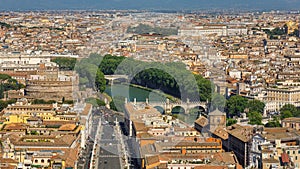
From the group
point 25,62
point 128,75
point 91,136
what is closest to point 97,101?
point 91,136

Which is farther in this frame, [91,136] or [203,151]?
[91,136]

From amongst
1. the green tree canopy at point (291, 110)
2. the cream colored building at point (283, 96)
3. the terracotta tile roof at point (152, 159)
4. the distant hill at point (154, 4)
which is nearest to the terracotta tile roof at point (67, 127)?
the terracotta tile roof at point (152, 159)

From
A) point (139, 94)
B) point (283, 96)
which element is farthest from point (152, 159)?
point (139, 94)

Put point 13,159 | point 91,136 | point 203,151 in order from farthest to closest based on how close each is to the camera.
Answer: point 91,136 < point 203,151 < point 13,159

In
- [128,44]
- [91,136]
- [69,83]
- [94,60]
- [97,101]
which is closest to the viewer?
[91,136]

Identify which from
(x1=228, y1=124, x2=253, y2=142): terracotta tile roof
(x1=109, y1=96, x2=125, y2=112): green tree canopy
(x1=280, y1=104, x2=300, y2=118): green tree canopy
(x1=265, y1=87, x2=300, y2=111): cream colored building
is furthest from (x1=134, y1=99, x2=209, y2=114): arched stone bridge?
(x1=228, y1=124, x2=253, y2=142): terracotta tile roof

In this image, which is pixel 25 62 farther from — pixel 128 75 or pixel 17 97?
pixel 17 97
